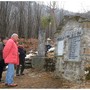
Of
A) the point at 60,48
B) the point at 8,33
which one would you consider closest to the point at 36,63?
the point at 60,48

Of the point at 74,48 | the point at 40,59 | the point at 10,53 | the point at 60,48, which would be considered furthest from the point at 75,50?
the point at 40,59

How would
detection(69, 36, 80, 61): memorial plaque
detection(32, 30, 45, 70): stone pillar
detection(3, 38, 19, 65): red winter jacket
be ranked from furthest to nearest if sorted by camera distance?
1. detection(32, 30, 45, 70): stone pillar
2. detection(69, 36, 80, 61): memorial plaque
3. detection(3, 38, 19, 65): red winter jacket

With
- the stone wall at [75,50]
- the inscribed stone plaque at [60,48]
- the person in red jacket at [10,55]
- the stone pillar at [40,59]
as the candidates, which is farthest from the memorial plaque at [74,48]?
the stone pillar at [40,59]

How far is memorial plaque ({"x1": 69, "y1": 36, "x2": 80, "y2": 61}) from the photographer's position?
30.0 ft

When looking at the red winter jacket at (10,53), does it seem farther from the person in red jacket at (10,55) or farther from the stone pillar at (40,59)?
the stone pillar at (40,59)

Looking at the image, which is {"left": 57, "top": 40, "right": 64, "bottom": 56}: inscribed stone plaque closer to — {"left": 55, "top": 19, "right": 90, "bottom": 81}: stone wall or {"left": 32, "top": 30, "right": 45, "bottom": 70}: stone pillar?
{"left": 55, "top": 19, "right": 90, "bottom": 81}: stone wall

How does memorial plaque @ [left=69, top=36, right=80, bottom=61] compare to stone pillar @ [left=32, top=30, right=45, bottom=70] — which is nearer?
memorial plaque @ [left=69, top=36, right=80, bottom=61]

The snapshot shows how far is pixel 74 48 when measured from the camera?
9.48m

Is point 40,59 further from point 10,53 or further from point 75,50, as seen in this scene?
point 10,53

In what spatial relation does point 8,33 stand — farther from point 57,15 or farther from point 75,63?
point 75,63

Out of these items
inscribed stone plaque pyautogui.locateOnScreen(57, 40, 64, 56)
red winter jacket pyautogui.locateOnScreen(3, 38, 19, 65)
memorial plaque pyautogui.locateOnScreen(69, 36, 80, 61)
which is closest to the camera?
red winter jacket pyautogui.locateOnScreen(3, 38, 19, 65)

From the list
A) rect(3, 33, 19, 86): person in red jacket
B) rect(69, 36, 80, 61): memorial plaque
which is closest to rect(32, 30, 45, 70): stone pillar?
rect(69, 36, 80, 61): memorial plaque

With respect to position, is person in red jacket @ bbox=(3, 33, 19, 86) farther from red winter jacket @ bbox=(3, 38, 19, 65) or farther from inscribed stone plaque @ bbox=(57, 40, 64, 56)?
inscribed stone plaque @ bbox=(57, 40, 64, 56)

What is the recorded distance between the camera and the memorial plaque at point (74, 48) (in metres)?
9.16
